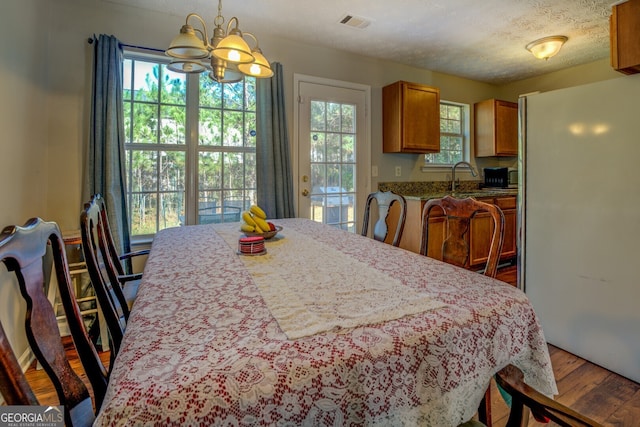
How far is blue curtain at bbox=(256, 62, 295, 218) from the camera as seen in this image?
9.21 feet

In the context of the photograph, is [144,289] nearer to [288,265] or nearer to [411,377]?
[288,265]

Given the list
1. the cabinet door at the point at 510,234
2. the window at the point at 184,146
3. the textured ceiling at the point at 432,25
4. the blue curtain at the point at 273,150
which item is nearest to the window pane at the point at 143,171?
the window at the point at 184,146

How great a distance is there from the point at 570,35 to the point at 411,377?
3.71 metres

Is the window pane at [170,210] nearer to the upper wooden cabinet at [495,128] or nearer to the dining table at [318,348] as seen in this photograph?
the dining table at [318,348]

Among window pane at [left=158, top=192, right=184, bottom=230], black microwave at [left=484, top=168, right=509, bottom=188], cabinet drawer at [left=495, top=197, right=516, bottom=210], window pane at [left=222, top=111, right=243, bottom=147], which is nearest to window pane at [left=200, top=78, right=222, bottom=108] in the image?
window pane at [left=222, top=111, right=243, bottom=147]

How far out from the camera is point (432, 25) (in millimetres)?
2748

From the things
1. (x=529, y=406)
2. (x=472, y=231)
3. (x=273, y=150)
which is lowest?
(x=529, y=406)

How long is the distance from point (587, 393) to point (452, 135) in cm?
329

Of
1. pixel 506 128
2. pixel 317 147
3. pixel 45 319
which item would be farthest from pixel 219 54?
pixel 506 128

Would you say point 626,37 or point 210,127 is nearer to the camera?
point 626,37

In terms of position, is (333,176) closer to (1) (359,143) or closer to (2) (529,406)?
(1) (359,143)

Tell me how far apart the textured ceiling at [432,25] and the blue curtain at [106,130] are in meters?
0.48

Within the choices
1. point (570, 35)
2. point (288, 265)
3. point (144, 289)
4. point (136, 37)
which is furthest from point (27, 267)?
point (570, 35)

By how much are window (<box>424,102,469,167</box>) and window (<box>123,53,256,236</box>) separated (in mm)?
2450
